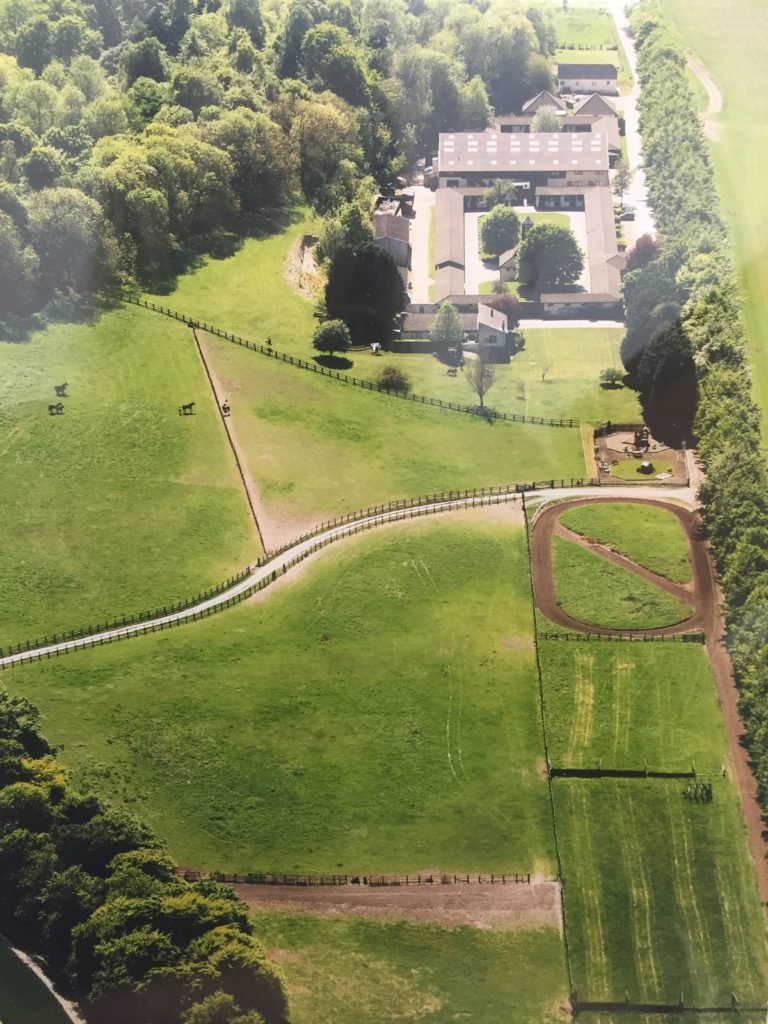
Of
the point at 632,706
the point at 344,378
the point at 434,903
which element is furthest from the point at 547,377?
the point at 434,903

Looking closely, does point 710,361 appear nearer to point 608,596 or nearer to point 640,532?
point 640,532

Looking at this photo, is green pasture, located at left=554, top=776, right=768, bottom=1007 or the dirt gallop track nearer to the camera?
green pasture, located at left=554, top=776, right=768, bottom=1007

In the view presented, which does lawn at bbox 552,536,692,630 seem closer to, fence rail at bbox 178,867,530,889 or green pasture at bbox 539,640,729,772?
green pasture at bbox 539,640,729,772

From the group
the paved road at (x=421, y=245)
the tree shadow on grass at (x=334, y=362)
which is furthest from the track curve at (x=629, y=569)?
the paved road at (x=421, y=245)

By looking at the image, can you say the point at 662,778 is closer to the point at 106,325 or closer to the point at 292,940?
the point at 292,940

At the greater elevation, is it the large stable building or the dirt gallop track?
the large stable building

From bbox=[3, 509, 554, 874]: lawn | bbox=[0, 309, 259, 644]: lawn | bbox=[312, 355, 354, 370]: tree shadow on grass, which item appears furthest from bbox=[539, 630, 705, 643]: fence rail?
bbox=[312, 355, 354, 370]: tree shadow on grass
